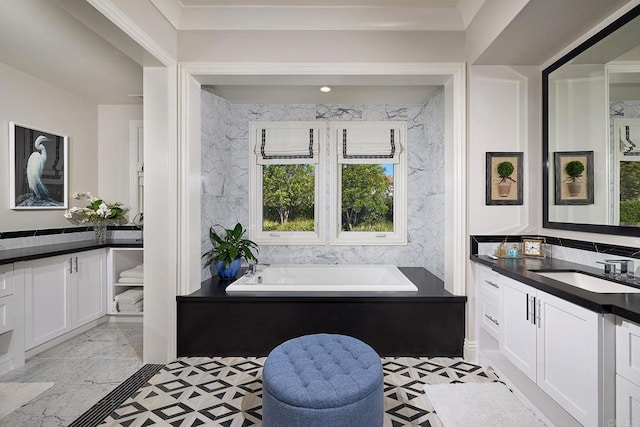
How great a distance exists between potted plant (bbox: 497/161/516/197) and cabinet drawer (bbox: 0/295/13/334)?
12.5 feet

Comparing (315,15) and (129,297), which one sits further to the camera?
(129,297)

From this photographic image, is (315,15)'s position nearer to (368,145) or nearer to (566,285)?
(368,145)

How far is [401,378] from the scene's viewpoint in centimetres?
242

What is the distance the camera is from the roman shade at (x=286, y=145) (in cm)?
397

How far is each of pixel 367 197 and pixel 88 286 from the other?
3.06m

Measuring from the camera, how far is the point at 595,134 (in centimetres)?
219

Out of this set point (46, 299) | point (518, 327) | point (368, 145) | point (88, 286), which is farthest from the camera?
point (368, 145)

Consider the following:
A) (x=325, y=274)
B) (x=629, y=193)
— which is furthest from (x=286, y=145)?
(x=629, y=193)

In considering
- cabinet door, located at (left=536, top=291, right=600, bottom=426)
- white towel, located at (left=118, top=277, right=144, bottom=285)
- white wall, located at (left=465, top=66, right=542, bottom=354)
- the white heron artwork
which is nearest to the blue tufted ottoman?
cabinet door, located at (left=536, top=291, right=600, bottom=426)

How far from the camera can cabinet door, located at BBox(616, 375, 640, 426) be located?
132cm

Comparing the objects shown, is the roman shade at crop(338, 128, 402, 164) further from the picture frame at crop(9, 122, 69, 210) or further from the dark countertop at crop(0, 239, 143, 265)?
the picture frame at crop(9, 122, 69, 210)

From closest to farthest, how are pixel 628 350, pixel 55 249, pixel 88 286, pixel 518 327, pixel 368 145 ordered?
1. pixel 628 350
2. pixel 518 327
3. pixel 55 249
4. pixel 88 286
5. pixel 368 145

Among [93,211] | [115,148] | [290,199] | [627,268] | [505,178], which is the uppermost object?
[115,148]

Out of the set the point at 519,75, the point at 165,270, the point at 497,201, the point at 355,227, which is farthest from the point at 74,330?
the point at 519,75
